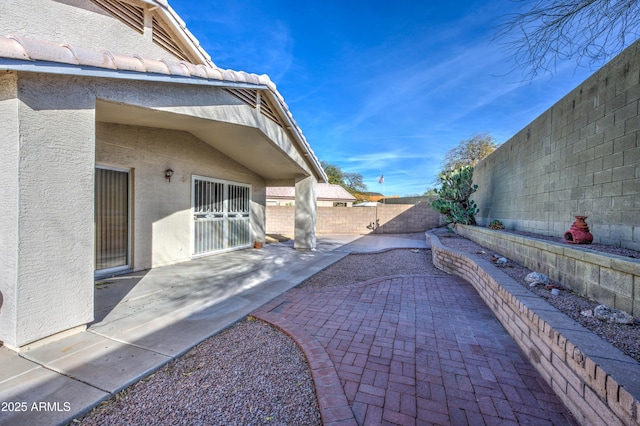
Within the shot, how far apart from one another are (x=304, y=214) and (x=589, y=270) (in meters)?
7.61

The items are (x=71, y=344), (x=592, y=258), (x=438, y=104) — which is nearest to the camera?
(x=71, y=344)

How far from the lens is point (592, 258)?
10.5ft

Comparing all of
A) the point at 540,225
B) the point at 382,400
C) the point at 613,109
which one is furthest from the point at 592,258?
the point at 540,225

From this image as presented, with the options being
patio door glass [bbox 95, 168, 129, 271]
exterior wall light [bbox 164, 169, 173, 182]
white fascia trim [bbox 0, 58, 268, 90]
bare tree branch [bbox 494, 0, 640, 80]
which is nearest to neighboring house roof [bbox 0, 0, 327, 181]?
white fascia trim [bbox 0, 58, 268, 90]

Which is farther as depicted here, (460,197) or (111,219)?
(460,197)

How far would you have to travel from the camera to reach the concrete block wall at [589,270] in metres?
2.68

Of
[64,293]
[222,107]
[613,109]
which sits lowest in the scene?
[64,293]

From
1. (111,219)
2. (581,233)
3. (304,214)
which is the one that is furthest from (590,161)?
(111,219)

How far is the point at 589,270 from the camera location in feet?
10.8

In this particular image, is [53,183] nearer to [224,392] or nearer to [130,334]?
[130,334]

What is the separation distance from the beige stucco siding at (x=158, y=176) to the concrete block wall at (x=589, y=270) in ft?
25.8

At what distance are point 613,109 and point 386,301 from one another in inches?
183

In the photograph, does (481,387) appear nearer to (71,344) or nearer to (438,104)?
(71,344)

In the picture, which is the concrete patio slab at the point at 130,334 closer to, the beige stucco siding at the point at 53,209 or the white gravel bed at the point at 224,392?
the white gravel bed at the point at 224,392
